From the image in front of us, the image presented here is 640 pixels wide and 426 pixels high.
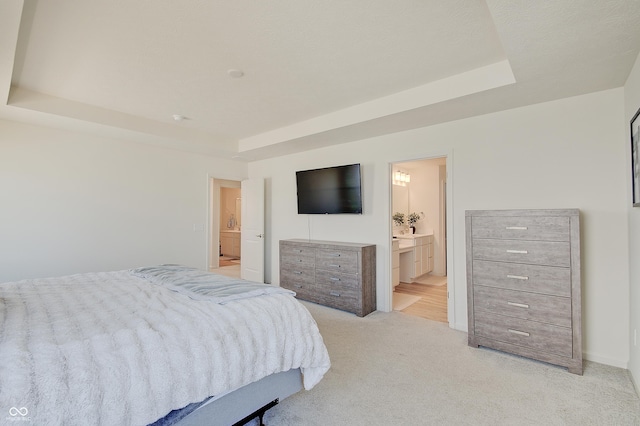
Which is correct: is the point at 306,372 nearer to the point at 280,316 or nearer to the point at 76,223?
the point at 280,316

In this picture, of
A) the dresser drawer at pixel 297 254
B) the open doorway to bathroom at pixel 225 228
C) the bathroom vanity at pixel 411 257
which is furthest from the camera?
the open doorway to bathroom at pixel 225 228

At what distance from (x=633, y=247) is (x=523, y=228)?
0.72 m

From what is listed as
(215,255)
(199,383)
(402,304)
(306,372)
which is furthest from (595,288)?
(215,255)

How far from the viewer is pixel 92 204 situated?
3.97 meters

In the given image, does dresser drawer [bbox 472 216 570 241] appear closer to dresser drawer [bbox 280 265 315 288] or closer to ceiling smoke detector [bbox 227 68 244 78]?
dresser drawer [bbox 280 265 315 288]

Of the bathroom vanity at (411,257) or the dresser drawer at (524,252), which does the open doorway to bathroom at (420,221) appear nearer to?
the bathroom vanity at (411,257)

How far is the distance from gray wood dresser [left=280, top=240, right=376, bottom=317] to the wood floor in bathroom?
0.63 m

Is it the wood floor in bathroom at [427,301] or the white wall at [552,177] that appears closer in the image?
the white wall at [552,177]

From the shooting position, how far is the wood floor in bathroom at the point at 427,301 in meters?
3.91

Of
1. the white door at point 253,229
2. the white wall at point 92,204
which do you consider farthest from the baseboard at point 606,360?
the white wall at point 92,204

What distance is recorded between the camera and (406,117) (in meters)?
3.30

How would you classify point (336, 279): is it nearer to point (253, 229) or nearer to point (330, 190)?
point (330, 190)

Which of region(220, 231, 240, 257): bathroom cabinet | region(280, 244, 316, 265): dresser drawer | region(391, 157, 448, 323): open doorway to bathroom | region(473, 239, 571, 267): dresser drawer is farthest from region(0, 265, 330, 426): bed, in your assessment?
region(220, 231, 240, 257): bathroom cabinet

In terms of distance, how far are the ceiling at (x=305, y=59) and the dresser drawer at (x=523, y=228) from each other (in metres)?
1.11
